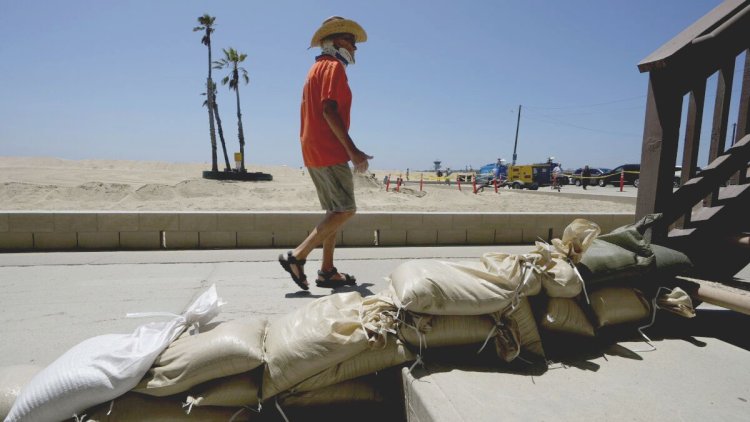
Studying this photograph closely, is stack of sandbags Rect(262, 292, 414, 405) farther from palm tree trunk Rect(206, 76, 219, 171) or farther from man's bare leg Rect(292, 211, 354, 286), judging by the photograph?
palm tree trunk Rect(206, 76, 219, 171)

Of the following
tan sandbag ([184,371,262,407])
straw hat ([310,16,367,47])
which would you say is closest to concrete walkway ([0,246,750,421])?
tan sandbag ([184,371,262,407])

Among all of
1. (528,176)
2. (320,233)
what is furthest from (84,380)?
(528,176)

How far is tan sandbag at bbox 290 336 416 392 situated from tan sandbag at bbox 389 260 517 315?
0.17 meters

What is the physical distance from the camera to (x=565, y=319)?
6.32 feet

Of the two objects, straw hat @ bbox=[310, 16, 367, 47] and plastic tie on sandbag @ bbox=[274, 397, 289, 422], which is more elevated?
straw hat @ bbox=[310, 16, 367, 47]

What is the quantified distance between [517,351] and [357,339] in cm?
68

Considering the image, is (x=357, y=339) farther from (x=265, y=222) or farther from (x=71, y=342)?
(x=265, y=222)

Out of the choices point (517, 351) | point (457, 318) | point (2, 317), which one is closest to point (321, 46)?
point (457, 318)

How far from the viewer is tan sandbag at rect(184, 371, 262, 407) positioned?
1508 millimetres

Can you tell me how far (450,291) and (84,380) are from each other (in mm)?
1349

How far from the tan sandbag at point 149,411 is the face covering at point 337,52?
2485 mm

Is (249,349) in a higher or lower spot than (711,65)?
lower

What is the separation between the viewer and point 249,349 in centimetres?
155

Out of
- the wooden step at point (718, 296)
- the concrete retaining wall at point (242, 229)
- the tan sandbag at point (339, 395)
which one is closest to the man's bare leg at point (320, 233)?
the tan sandbag at point (339, 395)
